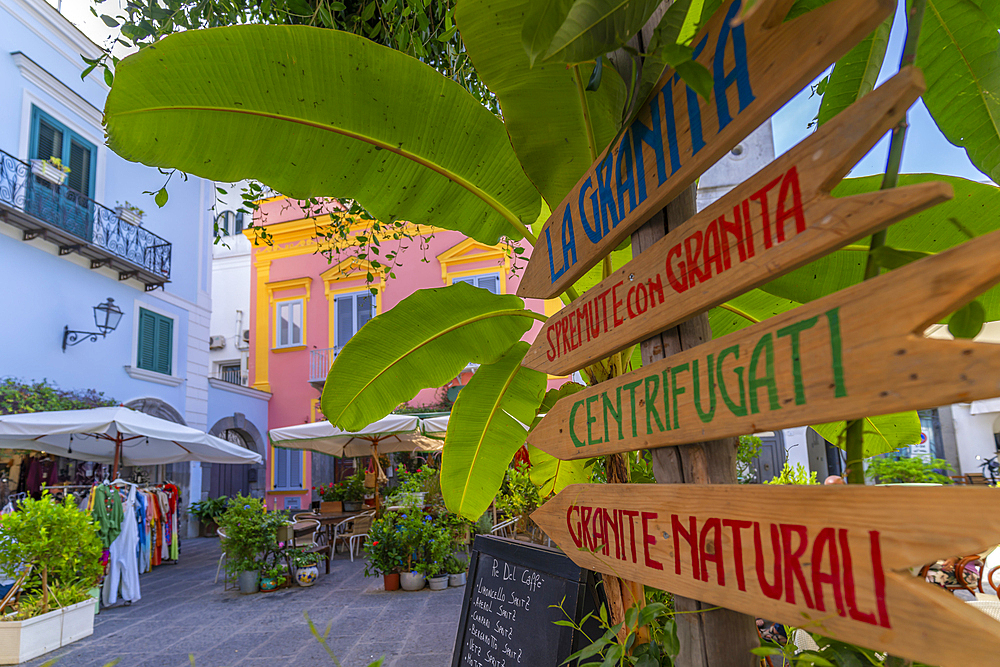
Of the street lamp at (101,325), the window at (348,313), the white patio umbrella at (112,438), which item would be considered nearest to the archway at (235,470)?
the window at (348,313)

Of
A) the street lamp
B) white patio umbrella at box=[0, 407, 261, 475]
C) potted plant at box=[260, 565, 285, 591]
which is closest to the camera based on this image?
white patio umbrella at box=[0, 407, 261, 475]

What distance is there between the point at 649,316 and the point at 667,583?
20.2 inches

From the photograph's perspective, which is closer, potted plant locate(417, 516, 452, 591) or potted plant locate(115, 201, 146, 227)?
potted plant locate(417, 516, 452, 591)

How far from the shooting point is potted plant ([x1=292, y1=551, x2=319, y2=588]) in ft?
26.2

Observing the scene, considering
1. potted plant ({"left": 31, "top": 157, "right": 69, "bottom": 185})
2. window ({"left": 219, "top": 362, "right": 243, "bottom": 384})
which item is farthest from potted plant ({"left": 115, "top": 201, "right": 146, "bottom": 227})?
window ({"left": 219, "top": 362, "right": 243, "bottom": 384})

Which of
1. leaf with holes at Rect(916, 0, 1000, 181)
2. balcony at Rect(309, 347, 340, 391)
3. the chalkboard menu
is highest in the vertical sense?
balcony at Rect(309, 347, 340, 391)

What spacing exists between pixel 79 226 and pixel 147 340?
2.80 m

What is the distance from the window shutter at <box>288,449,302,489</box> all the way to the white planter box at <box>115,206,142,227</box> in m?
7.06

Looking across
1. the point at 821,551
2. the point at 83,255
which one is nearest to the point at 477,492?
the point at 821,551

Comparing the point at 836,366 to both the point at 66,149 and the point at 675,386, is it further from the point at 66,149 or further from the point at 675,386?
the point at 66,149

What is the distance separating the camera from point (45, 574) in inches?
221

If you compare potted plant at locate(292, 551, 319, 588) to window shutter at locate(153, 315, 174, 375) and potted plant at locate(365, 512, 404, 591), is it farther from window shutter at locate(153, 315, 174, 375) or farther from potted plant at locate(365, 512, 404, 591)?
window shutter at locate(153, 315, 174, 375)

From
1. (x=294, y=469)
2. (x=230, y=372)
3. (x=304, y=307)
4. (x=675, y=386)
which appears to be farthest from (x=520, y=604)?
(x=230, y=372)

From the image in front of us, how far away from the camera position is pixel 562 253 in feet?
5.10
